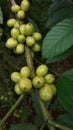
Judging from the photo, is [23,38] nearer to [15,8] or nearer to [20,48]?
[20,48]

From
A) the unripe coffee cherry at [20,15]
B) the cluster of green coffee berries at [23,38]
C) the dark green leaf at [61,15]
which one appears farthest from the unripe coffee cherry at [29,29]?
the dark green leaf at [61,15]

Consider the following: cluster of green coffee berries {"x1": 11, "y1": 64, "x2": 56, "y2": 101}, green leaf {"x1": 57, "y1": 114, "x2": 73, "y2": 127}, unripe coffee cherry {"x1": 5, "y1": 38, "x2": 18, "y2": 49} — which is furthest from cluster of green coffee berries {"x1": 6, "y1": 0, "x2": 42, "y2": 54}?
green leaf {"x1": 57, "y1": 114, "x2": 73, "y2": 127}

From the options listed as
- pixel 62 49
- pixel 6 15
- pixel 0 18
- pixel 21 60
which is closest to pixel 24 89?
pixel 62 49

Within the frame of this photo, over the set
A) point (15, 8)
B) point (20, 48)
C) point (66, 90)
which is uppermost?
point (15, 8)

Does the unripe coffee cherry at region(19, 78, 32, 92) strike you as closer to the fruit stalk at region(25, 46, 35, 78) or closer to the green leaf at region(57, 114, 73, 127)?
the fruit stalk at region(25, 46, 35, 78)

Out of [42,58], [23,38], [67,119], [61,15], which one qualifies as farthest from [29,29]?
[67,119]

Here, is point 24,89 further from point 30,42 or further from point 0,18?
point 0,18
